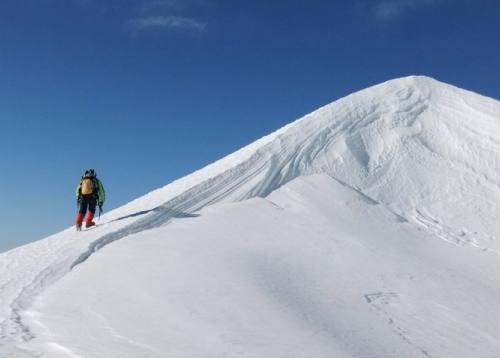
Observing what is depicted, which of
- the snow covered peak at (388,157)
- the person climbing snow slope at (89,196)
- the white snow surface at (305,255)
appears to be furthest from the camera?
the snow covered peak at (388,157)

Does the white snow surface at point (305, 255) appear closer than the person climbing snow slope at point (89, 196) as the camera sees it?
Yes

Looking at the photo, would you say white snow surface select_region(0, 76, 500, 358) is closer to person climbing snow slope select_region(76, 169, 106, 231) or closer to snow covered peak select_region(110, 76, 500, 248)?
snow covered peak select_region(110, 76, 500, 248)

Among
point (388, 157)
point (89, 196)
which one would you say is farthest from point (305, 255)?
point (388, 157)

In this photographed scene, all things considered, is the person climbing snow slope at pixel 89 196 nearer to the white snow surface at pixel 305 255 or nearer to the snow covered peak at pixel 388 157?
the white snow surface at pixel 305 255

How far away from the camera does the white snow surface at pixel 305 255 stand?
645 cm

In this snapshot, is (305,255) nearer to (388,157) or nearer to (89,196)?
(89,196)

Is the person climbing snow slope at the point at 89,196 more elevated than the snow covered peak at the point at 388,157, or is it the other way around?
the snow covered peak at the point at 388,157

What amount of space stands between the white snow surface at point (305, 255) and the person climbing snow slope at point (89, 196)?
0.56m

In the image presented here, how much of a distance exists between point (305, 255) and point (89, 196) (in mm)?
5240

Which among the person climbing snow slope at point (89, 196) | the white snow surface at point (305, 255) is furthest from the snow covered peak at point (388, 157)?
the person climbing snow slope at point (89, 196)

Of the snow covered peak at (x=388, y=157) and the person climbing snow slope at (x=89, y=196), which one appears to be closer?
the person climbing snow slope at (x=89, y=196)

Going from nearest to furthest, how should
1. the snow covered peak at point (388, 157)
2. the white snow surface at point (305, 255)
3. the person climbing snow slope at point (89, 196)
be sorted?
the white snow surface at point (305, 255) → the person climbing snow slope at point (89, 196) → the snow covered peak at point (388, 157)

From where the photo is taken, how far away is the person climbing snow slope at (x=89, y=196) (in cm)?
1179

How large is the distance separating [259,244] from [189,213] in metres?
2.49
